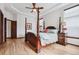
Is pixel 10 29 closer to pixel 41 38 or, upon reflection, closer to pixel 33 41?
pixel 33 41

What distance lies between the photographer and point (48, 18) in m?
2.33

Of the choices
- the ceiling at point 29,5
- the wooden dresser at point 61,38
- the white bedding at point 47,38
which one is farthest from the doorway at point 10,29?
the wooden dresser at point 61,38

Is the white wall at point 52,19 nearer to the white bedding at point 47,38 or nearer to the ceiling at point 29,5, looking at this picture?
the ceiling at point 29,5

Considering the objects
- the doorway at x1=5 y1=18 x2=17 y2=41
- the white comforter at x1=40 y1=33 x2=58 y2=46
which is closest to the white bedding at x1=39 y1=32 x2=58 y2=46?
the white comforter at x1=40 y1=33 x2=58 y2=46

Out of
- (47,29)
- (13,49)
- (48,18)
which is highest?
(48,18)

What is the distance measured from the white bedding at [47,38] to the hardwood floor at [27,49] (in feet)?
0.30

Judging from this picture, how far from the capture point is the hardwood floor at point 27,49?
224cm

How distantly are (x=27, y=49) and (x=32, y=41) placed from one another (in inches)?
8.4

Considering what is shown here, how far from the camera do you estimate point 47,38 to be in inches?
89.7

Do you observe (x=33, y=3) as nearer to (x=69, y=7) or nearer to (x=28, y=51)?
(x=69, y=7)

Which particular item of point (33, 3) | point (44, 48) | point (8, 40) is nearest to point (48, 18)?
point (33, 3)

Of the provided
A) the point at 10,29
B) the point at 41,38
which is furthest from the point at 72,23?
the point at 10,29

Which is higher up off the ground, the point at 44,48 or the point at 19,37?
the point at 19,37
